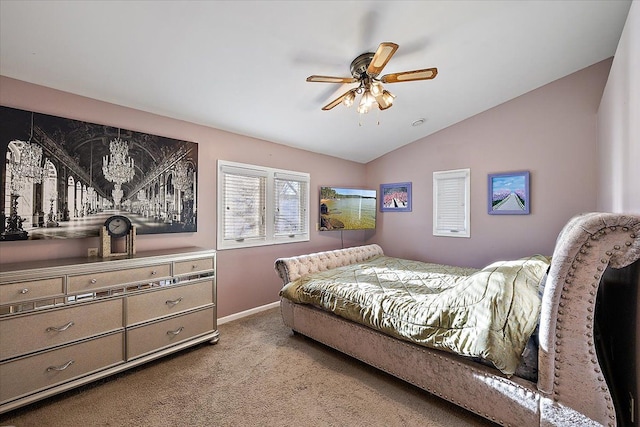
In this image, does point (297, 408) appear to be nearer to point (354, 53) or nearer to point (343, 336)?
point (343, 336)

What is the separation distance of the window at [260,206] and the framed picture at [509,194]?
8.70 feet

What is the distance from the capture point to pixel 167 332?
2.44m

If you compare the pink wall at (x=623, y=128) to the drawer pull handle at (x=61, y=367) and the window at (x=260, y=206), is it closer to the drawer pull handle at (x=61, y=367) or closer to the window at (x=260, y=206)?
the window at (x=260, y=206)

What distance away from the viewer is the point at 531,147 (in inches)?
135

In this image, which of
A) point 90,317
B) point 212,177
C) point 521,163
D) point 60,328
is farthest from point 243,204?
point 521,163

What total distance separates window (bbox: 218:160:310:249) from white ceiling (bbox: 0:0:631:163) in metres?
0.68

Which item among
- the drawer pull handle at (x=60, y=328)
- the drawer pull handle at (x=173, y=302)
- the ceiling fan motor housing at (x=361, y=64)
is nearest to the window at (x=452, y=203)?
the ceiling fan motor housing at (x=361, y=64)

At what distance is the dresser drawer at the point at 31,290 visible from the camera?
5.68 ft

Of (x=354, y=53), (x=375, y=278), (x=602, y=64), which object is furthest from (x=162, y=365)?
(x=602, y=64)

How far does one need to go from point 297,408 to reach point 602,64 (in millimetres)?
4604

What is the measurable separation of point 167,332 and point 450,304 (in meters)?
2.40

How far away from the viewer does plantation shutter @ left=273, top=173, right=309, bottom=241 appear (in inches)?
156

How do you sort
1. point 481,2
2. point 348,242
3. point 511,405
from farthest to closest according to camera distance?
point 348,242 < point 481,2 < point 511,405

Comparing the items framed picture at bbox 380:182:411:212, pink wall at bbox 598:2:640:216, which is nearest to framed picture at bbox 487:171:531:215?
pink wall at bbox 598:2:640:216
